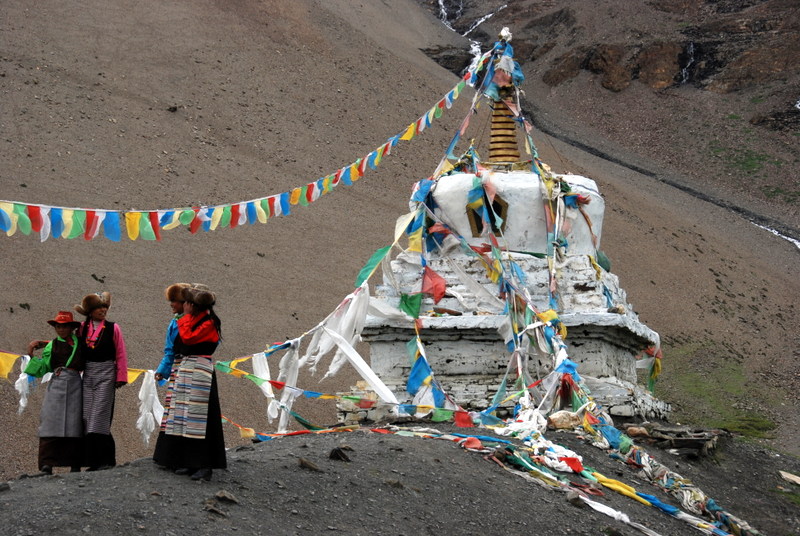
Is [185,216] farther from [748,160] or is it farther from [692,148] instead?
[692,148]

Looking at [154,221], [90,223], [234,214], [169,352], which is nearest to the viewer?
[169,352]

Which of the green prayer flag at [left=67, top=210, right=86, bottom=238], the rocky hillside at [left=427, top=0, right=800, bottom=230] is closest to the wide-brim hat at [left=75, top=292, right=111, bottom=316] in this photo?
the green prayer flag at [left=67, top=210, right=86, bottom=238]

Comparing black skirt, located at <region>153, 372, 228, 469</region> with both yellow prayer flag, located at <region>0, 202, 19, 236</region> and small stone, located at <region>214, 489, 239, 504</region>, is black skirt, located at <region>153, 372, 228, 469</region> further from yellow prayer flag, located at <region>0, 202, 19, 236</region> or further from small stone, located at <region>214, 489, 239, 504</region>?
yellow prayer flag, located at <region>0, 202, 19, 236</region>

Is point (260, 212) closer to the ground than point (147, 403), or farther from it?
farther from it

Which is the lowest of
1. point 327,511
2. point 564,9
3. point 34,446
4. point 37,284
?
point 34,446

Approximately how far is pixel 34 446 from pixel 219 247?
10.3 meters

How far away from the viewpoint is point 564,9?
55.2 metres

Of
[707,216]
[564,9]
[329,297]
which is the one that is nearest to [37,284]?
[329,297]

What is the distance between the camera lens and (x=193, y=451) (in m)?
5.48

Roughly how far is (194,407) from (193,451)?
229mm

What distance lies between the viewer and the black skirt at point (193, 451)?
547 cm

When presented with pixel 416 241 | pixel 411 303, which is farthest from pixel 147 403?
pixel 416 241

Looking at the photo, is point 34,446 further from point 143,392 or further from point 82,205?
point 82,205

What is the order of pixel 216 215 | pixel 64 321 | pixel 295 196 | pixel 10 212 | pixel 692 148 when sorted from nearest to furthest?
Answer: pixel 10 212
pixel 64 321
pixel 216 215
pixel 295 196
pixel 692 148
